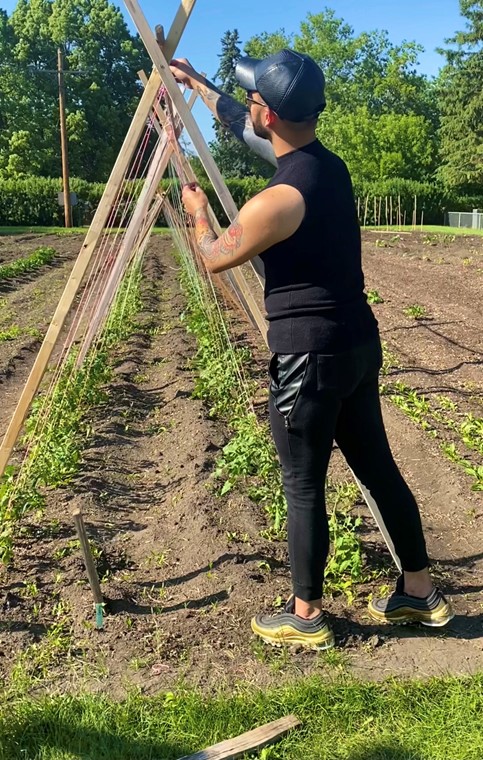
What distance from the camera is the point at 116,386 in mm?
6152

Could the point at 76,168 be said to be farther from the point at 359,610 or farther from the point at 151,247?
the point at 359,610

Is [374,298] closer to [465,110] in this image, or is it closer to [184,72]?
[184,72]

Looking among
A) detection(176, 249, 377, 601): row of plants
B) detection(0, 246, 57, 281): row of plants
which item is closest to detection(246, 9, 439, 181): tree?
detection(0, 246, 57, 281): row of plants

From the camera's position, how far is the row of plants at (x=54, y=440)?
11.7 feet

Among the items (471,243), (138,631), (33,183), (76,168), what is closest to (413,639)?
(138,631)

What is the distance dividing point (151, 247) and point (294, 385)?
19.5 metres

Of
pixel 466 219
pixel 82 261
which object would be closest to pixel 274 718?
pixel 82 261

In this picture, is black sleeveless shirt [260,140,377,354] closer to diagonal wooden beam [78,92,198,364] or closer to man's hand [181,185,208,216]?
man's hand [181,185,208,216]

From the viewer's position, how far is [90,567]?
2.63 metres

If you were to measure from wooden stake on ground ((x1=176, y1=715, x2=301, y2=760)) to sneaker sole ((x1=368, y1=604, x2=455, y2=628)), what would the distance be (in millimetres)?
651

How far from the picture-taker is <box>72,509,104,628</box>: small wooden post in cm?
255

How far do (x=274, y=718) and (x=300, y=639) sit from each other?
0.37m

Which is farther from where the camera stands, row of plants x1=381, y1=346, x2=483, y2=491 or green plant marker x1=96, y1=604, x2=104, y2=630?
row of plants x1=381, y1=346, x2=483, y2=491

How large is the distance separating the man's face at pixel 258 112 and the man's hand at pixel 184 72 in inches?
43.0
